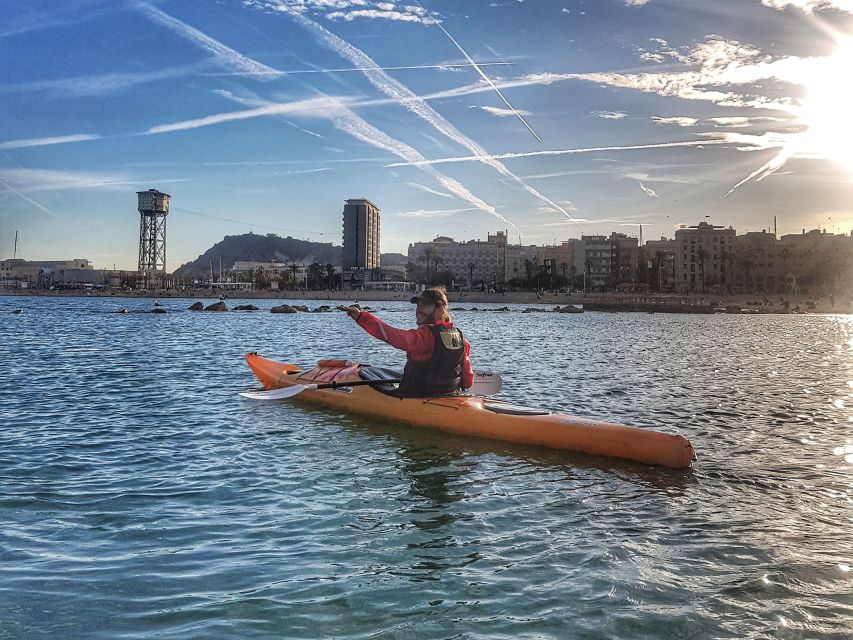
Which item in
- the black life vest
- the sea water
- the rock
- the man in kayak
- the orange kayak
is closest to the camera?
the sea water

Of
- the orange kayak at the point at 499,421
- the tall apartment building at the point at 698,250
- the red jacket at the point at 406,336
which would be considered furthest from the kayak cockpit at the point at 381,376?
the tall apartment building at the point at 698,250

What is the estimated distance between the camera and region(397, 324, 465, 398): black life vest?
1082 centimetres

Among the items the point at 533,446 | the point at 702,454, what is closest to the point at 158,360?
the point at 533,446

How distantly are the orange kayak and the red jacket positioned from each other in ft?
2.73

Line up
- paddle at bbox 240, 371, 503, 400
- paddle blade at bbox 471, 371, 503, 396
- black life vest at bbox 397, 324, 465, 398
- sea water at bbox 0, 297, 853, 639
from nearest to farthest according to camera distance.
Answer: sea water at bbox 0, 297, 853, 639, black life vest at bbox 397, 324, 465, 398, paddle at bbox 240, 371, 503, 400, paddle blade at bbox 471, 371, 503, 396

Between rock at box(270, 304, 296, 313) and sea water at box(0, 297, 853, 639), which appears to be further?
rock at box(270, 304, 296, 313)

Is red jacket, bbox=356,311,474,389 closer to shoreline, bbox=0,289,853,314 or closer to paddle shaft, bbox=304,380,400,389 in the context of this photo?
paddle shaft, bbox=304,380,400,389

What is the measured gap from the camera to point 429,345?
1070 cm

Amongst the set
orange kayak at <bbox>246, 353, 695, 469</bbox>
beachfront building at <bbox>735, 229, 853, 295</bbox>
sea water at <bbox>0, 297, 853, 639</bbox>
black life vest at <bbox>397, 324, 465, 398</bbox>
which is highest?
beachfront building at <bbox>735, 229, 853, 295</bbox>

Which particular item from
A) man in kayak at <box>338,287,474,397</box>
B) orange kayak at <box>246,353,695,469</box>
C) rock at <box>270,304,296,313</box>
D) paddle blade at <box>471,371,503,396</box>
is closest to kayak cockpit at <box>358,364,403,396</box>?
orange kayak at <box>246,353,695,469</box>

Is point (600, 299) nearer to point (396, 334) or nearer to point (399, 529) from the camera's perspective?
point (396, 334)

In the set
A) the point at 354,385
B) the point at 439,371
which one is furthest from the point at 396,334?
the point at 354,385

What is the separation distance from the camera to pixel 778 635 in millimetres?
4477

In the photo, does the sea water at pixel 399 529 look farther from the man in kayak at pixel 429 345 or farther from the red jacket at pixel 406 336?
the red jacket at pixel 406 336
